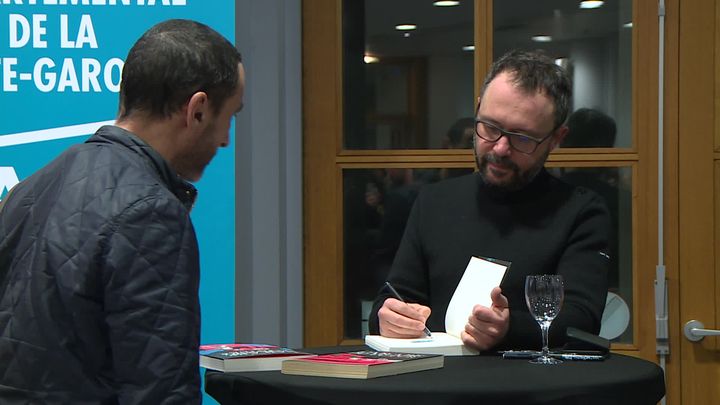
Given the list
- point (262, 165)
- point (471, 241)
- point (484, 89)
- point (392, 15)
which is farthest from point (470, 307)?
point (392, 15)

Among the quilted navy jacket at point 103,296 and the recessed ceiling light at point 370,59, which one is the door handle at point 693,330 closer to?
the recessed ceiling light at point 370,59

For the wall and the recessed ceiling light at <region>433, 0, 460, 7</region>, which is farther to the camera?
the recessed ceiling light at <region>433, 0, 460, 7</region>

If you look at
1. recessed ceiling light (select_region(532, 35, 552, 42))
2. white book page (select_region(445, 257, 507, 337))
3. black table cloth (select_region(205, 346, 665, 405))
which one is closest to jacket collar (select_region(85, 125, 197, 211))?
black table cloth (select_region(205, 346, 665, 405))

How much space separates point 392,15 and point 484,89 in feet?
3.67

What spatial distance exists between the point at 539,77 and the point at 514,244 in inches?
15.7

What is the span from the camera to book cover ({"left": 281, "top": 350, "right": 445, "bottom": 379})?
5.41ft

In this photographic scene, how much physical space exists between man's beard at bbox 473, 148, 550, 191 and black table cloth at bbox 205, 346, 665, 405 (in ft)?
1.79

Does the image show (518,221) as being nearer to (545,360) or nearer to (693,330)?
(545,360)

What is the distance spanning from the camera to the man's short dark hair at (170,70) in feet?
4.69

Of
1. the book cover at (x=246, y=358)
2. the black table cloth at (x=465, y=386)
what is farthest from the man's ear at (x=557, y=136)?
the book cover at (x=246, y=358)

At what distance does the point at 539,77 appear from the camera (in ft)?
7.25

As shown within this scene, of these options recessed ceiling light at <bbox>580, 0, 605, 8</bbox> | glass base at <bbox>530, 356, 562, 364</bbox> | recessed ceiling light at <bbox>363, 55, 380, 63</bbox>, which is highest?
recessed ceiling light at <bbox>580, 0, 605, 8</bbox>

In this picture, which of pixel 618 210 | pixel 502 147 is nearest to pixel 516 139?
pixel 502 147

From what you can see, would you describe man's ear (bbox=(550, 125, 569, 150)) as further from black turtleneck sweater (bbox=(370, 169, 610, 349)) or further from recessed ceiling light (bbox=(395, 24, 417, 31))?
recessed ceiling light (bbox=(395, 24, 417, 31))
